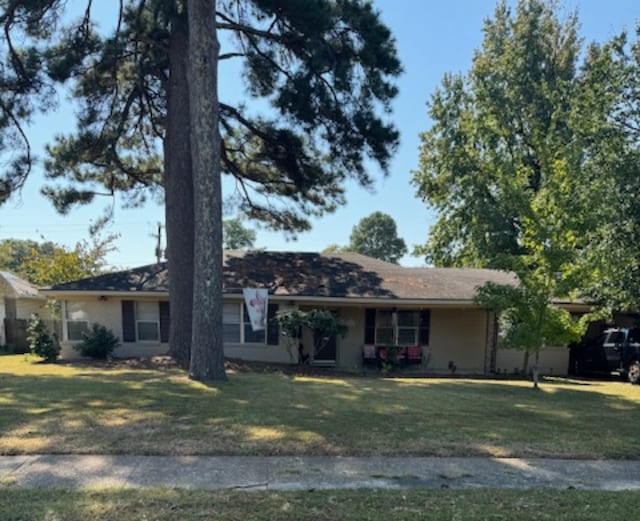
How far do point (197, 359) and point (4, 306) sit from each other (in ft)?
62.6

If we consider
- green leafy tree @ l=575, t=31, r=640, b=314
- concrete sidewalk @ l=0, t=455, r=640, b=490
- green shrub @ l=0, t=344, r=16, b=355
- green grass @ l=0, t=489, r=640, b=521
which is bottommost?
green shrub @ l=0, t=344, r=16, b=355

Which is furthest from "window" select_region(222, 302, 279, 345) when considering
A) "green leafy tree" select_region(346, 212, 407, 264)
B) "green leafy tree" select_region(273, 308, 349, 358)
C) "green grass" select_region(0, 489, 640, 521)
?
"green leafy tree" select_region(346, 212, 407, 264)

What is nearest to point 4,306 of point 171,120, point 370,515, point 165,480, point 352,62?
point 171,120

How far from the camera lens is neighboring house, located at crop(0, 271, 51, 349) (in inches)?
883

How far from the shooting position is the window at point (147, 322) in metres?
15.1

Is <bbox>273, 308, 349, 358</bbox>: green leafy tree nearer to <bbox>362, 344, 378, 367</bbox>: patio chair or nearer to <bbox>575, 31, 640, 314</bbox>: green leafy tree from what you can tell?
<bbox>362, 344, 378, 367</bbox>: patio chair

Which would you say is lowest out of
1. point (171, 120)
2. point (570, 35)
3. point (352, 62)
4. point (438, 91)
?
point (171, 120)

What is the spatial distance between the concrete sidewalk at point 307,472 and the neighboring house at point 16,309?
2045 centimetres

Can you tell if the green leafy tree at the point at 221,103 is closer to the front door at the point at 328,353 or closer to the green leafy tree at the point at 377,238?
the front door at the point at 328,353

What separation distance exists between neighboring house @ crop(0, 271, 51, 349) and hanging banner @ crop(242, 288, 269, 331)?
541 inches

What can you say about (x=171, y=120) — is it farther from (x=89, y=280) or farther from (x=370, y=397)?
(x=370, y=397)

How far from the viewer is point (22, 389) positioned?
862 cm

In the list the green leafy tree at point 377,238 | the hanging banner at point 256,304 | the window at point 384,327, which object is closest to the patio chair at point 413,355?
the window at point 384,327

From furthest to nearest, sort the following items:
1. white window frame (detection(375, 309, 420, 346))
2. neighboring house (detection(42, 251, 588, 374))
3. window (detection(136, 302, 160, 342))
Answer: white window frame (detection(375, 309, 420, 346)) < window (detection(136, 302, 160, 342)) < neighboring house (detection(42, 251, 588, 374))
